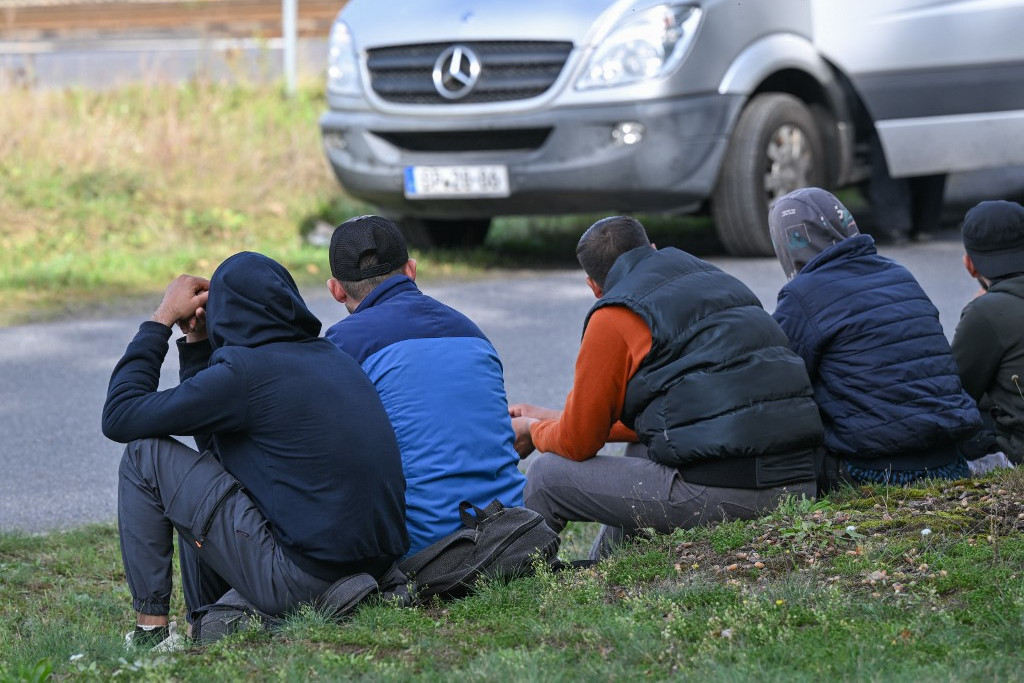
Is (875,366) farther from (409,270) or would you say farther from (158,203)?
(158,203)

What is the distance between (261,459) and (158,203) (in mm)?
7766

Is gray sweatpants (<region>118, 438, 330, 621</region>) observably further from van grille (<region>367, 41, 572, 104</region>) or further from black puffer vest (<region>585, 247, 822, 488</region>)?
van grille (<region>367, 41, 572, 104</region>)

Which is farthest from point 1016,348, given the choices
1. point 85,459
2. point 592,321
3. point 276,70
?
point 276,70

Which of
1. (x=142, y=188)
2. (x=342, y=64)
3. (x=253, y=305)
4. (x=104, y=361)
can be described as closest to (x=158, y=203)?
(x=142, y=188)

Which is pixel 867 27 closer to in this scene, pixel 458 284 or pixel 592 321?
pixel 458 284

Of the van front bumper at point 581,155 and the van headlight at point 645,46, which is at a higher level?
the van headlight at point 645,46

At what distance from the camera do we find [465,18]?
31.3ft

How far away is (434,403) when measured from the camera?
4320 millimetres

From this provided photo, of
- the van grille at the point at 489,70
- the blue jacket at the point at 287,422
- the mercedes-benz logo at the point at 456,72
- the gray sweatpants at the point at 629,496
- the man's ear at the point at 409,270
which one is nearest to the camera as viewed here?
the blue jacket at the point at 287,422

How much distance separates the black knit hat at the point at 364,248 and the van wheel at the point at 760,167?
5.58 m

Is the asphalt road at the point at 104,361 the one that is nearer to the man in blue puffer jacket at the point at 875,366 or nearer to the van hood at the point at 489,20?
the van hood at the point at 489,20

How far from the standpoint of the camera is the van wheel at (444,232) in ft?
35.6

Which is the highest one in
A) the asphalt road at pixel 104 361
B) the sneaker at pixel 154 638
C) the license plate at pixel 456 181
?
the license plate at pixel 456 181

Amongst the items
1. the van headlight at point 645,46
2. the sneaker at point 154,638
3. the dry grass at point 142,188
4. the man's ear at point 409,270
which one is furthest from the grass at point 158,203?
the sneaker at point 154,638
